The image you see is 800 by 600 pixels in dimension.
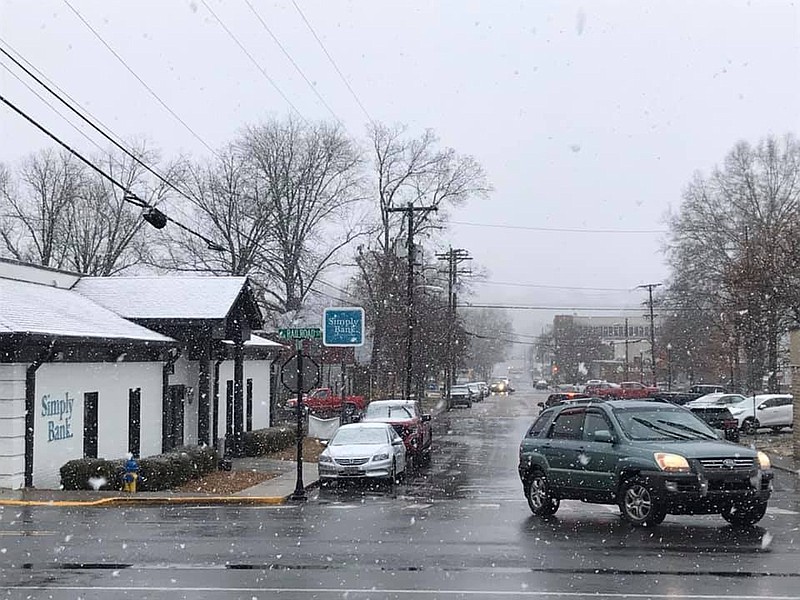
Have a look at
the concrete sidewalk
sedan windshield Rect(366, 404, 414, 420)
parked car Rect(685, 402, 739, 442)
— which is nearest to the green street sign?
the concrete sidewalk

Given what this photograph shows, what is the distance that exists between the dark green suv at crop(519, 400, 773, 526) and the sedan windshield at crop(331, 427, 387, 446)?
679 centimetres

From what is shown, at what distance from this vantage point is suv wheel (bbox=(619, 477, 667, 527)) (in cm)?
1320

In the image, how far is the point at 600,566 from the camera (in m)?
10.5

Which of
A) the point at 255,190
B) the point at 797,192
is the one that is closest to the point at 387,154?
the point at 255,190

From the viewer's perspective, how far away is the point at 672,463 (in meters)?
13.1

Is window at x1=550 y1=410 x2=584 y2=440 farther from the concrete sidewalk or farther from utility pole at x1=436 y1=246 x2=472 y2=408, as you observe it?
utility pole at x1=436 y1=246 x2=472 y2=408

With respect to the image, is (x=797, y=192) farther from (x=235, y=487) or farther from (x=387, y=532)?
(x=387, y=532)

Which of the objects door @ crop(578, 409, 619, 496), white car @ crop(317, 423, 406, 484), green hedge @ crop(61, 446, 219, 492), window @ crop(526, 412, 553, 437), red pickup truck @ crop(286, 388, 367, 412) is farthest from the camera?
red pickup truck @ crop(286, 388, 367, 412)

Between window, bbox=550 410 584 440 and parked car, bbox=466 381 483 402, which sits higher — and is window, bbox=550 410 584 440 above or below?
above

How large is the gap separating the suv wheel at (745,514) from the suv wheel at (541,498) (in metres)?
2.63

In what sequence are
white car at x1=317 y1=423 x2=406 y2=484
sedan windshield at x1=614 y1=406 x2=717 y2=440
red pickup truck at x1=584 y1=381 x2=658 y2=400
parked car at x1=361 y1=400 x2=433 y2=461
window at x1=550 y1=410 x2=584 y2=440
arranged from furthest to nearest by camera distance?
red pickup truck at x1=584 y1=381 x2=658 y2=400 < parked car at x1=361 y1=400 x2=433 y2=461 < white car at x1=317 y1=423 x2=406 y2=484 < window at x1=550 y1=410 x2=584 y2=440 < sedan windshield at x1=614 y1=406 x2=717 y2=440

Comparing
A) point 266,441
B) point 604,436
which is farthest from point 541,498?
point 266,441

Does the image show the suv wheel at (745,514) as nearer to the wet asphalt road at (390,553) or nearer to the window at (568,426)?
the wet asphalt road at (390,553)

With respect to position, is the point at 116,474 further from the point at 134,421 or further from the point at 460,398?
the point at 460,398
